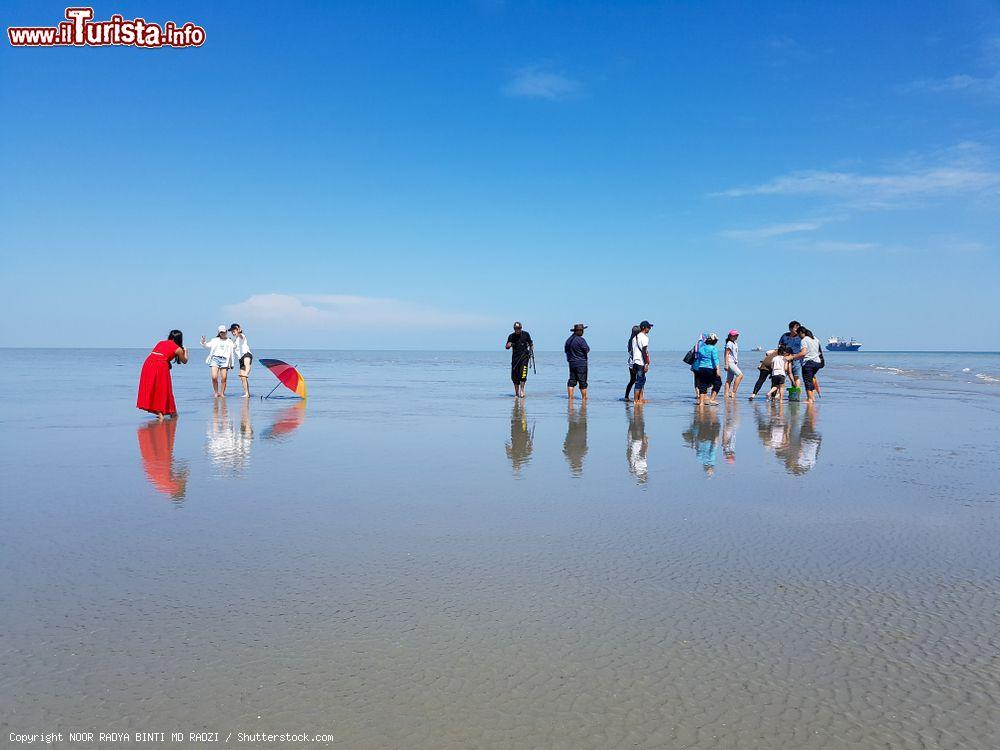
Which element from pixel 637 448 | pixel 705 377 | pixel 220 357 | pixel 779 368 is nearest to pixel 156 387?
pixel 220 357

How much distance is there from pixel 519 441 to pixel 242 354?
36.7 feet

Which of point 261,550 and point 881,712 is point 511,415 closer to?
point 261,550

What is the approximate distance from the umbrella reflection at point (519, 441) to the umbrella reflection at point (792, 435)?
10.2 ft

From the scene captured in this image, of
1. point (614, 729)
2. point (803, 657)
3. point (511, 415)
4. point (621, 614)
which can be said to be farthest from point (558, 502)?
point (511, 415)

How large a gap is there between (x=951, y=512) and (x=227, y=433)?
9615mm

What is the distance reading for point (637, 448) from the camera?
31.7 ft

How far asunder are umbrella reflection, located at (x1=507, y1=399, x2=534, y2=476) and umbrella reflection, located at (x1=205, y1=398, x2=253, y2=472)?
10.5 ft

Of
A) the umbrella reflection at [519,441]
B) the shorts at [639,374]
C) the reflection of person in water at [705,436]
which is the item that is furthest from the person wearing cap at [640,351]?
the umbrella reflection at [519,441]

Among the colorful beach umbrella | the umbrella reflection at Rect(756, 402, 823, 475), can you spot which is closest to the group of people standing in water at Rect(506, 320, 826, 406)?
the umbrella reflection at Rect(756, 402, 823, 475)

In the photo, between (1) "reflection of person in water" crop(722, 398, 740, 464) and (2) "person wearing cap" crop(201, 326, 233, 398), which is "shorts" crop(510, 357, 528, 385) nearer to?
(1) "reflection of person in water" crop(722, 398, 740, 464)

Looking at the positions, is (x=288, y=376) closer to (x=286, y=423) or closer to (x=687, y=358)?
(x=286, y=423)

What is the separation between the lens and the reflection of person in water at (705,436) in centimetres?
872

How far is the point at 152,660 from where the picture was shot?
3109 millimetres

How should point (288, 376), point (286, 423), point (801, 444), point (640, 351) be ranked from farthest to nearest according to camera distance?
point (288, 376) → point (640, 351) → point (286, 423) → point (801, 444)
